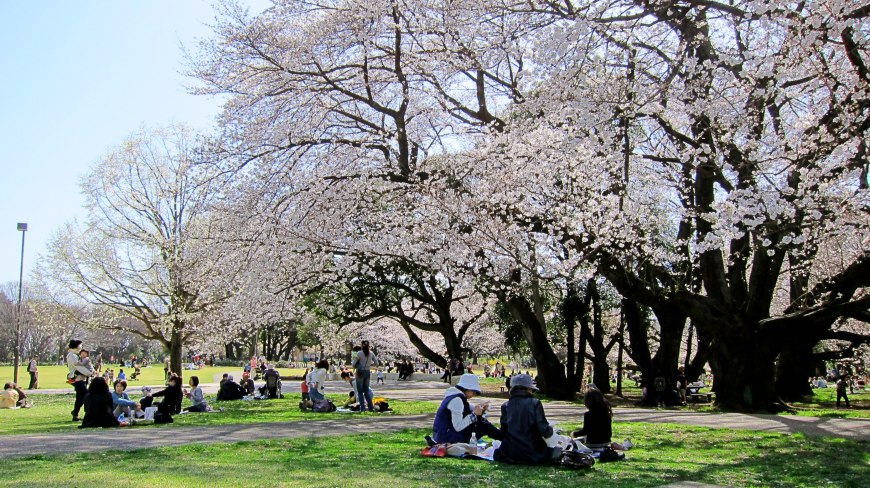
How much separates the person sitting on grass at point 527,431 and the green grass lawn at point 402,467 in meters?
0.20

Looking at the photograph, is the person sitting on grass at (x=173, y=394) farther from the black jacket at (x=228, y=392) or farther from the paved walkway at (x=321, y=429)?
the black jacket at (x=228, y=392)

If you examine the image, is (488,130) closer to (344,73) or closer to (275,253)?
(344,73)

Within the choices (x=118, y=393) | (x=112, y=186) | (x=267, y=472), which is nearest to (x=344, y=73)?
(x=118, y=393)

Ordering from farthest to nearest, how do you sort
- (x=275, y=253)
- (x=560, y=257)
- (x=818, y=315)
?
(x=560, y=257) → (x=275, y=253) → (x=818, y=315)

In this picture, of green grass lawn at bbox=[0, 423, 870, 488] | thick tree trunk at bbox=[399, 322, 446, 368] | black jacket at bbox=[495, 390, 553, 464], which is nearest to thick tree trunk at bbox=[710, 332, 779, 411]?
green grass lawn at bbox=[0, 423, 870, 488]

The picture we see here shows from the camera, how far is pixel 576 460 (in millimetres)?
7402

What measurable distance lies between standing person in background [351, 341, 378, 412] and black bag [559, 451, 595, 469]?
320 inches

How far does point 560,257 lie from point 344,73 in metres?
8.20

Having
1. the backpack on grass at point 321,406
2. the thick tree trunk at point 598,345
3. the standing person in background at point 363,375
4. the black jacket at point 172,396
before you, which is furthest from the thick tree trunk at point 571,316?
the black jacket at point 172,396

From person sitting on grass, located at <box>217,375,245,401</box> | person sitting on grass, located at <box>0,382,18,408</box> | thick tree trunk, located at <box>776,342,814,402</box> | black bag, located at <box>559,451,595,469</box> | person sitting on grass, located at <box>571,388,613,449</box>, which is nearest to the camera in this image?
black bag, located at <box>559,451,595,469</box>

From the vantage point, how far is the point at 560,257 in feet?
66.9

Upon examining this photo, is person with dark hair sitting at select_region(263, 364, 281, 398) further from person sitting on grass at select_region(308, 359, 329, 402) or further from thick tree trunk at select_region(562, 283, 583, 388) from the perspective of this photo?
thick tree trunk at select_region(562, 283, 583, 388)

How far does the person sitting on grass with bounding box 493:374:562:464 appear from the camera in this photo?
7.51 meters

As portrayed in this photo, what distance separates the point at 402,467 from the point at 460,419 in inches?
49.9
